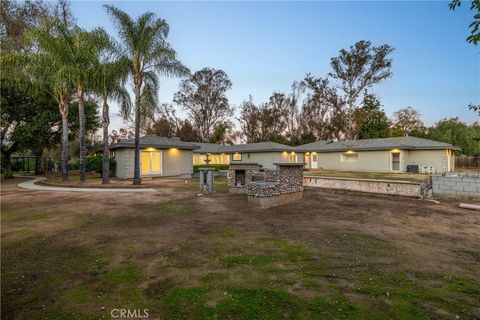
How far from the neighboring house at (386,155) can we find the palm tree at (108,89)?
849 inches

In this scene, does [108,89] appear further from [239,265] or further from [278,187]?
[239,265]

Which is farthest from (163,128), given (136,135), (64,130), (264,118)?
(136,135)

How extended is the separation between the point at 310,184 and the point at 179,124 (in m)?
37.8

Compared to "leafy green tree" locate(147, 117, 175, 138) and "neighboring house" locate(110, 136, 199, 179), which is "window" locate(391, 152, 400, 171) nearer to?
"neighboring house" locate(110, 136, 199, 179)

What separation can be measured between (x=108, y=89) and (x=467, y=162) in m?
40.7

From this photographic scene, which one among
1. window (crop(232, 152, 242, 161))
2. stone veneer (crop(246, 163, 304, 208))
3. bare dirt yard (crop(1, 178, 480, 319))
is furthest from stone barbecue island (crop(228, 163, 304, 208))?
window (crop(232, 152, 242, 161))

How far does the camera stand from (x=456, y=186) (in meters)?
11.0

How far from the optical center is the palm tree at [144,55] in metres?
15.0

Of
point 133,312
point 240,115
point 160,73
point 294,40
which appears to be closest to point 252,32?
point 294,40

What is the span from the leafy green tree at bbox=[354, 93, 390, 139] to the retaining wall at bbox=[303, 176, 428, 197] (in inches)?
1124

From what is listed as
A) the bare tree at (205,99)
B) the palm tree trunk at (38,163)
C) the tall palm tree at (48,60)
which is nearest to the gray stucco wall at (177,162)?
the tall palm tree at (48,60)

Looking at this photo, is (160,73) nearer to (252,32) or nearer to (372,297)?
(252,32)

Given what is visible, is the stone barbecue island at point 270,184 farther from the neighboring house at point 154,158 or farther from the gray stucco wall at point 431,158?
the gray stucco wall at point 431,158

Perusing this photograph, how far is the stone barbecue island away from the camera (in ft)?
30.8
